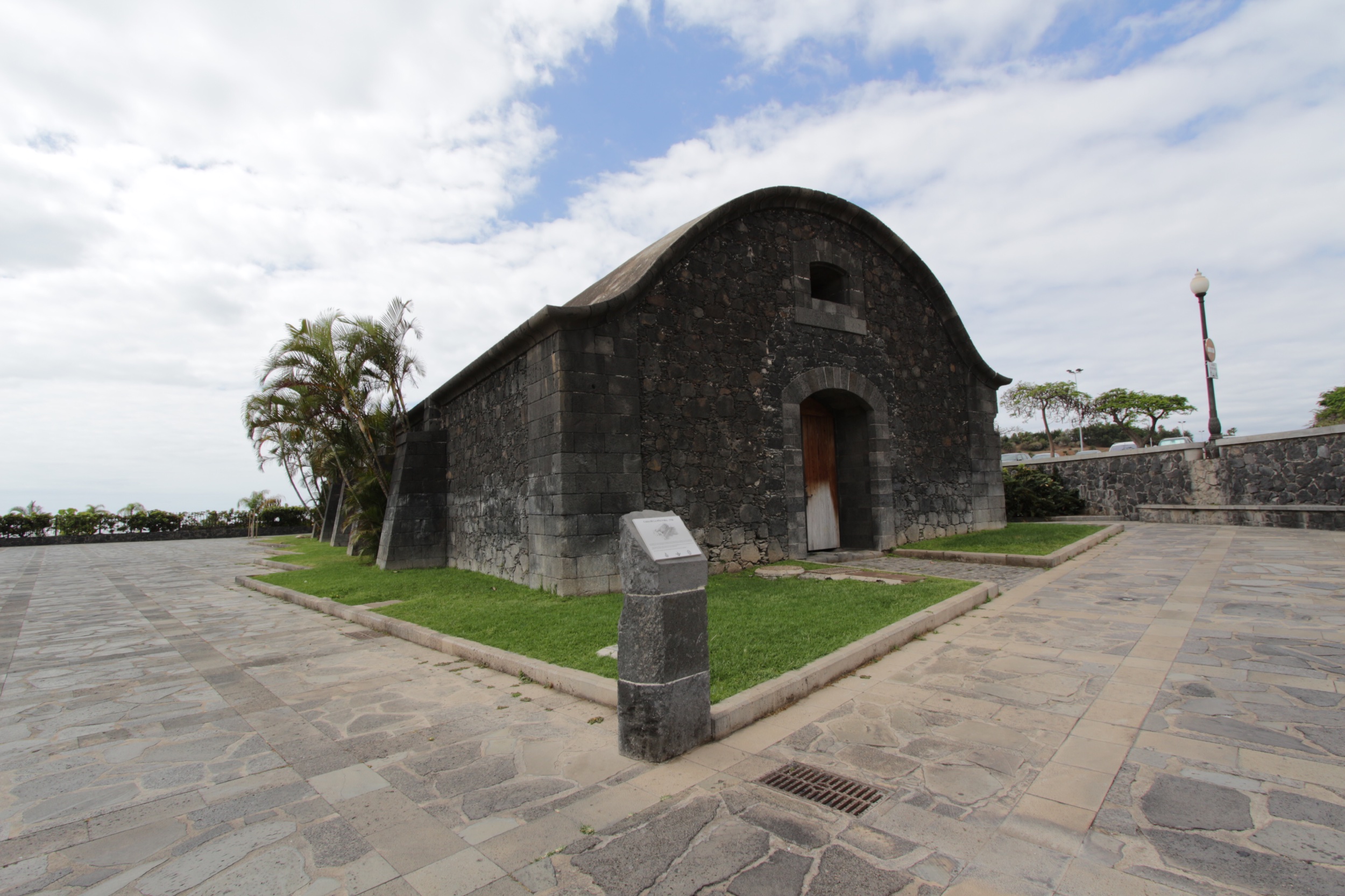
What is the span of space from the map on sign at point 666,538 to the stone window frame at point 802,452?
6.26 m

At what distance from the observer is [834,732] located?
3.49m

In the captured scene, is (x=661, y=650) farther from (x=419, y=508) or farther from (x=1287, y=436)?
(x=1287, y=436)

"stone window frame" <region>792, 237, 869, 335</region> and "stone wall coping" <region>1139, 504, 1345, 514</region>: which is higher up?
"stone window frame" <region>792, 237, 869, 335</region>

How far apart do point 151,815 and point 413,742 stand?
1149mm

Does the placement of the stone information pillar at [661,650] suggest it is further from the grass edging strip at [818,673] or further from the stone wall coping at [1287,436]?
the stone wall coping at [1287,436]

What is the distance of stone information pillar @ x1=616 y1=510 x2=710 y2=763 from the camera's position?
3.22 m

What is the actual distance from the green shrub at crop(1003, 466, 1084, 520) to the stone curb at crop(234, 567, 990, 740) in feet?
35.4

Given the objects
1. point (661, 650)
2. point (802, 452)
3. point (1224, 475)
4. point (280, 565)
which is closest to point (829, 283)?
point (802, 452)

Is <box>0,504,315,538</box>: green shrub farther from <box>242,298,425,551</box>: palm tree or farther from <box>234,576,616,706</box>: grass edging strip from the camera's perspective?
<box>234,576,616,706</box>: grass edging strip

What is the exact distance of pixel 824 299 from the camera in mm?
11312

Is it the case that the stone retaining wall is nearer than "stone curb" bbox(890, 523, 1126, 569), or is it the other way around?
"stone curb" bbox(890, 523, 1126, 569)

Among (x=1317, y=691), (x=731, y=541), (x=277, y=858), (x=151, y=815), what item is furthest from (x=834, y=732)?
(x=731, y=541)

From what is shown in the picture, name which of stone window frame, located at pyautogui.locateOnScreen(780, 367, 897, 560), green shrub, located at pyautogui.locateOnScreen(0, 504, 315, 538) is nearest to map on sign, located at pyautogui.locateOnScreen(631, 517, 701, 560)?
stone window frame, located at pyautogui.locateOnScreen(780, 367, 897, 560)

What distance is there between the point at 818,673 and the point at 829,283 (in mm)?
8749
